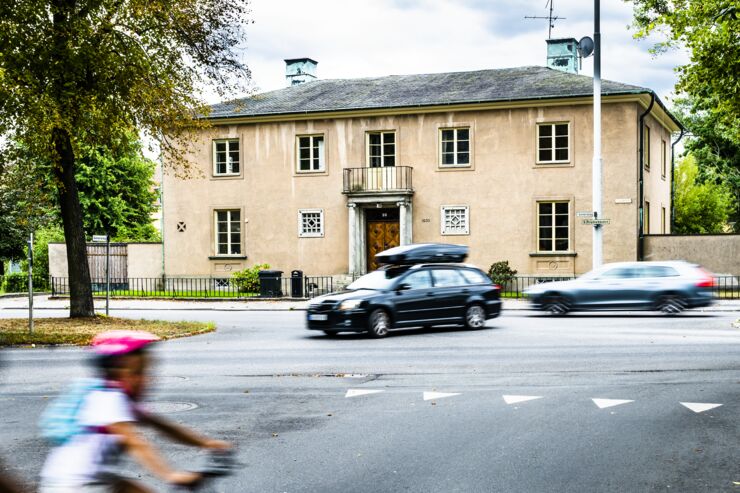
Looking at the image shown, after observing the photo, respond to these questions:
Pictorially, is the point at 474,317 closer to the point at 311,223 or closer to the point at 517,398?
the point at 517,398

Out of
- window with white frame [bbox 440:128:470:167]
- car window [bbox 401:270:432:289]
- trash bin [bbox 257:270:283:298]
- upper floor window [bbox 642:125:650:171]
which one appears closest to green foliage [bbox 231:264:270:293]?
trash bin [bbox 257:270:283:298]

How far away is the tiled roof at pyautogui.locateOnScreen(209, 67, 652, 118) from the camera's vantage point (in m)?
35.4

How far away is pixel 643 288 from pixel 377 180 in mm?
15313

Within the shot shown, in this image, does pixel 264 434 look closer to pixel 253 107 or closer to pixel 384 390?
pixel 384 390

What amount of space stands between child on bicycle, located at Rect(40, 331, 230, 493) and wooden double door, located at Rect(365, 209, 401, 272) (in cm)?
3271

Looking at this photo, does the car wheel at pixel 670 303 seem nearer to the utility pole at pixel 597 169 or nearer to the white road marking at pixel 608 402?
the utility pole at pixel 597 169

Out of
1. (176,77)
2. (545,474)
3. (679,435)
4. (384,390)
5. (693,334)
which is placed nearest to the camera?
(545,474)

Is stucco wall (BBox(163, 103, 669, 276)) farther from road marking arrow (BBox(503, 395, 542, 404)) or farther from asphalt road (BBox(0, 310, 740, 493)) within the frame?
road marking arrow (BBox(503, 395, 542, 404))

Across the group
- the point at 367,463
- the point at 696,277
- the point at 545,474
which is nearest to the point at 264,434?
the point at 367,463

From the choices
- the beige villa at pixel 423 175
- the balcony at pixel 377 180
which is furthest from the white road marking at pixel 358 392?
the balcony at pixel 377 180

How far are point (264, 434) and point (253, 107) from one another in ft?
105

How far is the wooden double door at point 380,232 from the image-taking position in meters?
37.1

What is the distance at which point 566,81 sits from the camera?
36.2 m

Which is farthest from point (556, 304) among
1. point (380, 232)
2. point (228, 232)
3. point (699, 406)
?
point (228, 232)
